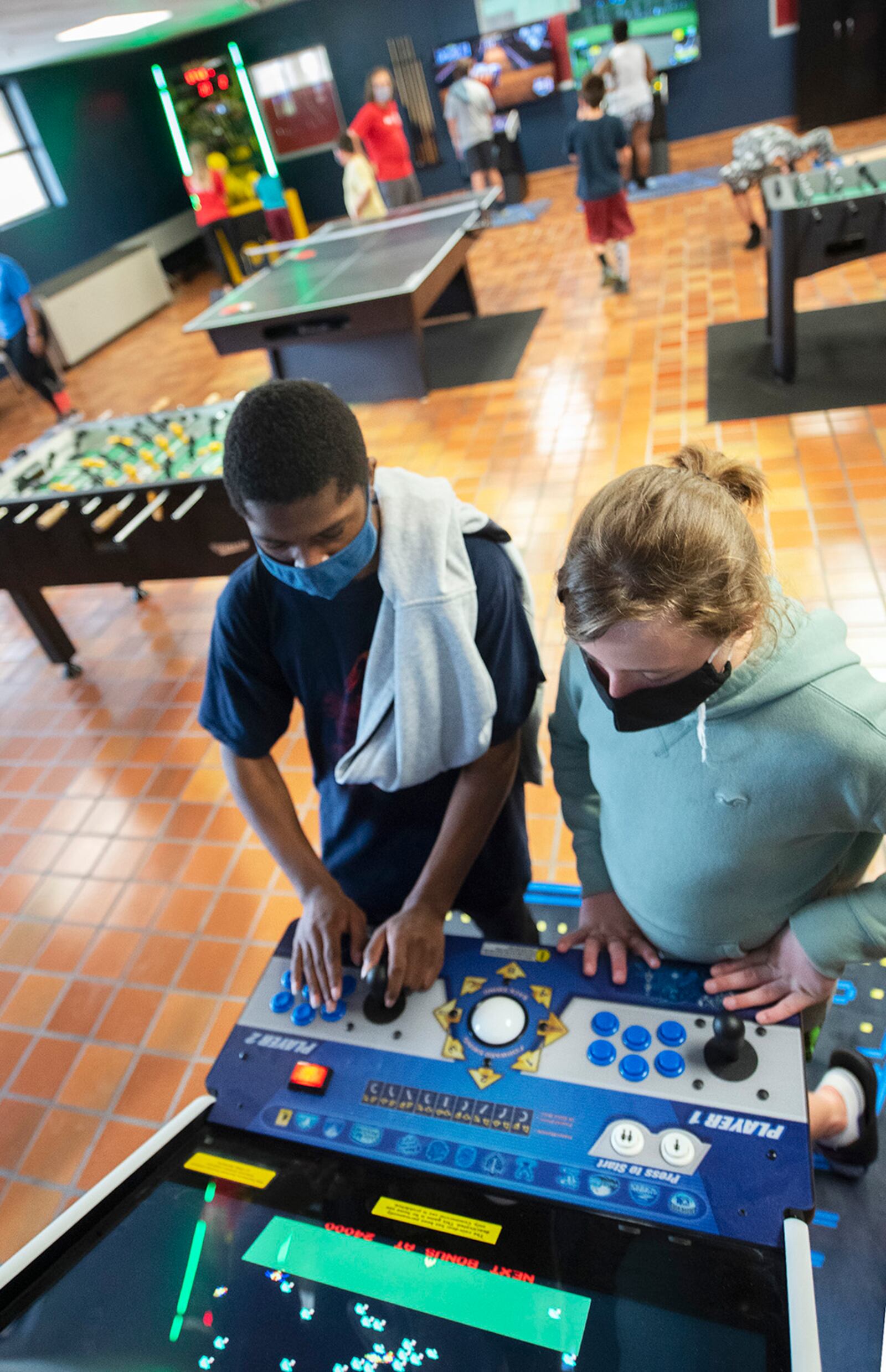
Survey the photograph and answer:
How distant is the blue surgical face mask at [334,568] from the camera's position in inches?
45.8

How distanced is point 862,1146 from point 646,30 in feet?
37.5

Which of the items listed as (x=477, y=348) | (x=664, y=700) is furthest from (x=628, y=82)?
(x=664, y=700)

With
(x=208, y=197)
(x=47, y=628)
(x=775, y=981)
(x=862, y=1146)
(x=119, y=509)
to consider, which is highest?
(x=208, y=197)

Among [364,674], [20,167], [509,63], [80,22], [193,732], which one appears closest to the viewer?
[364,674]

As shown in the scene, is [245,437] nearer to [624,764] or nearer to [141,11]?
[624,764]

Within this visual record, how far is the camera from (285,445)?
3.47 feet

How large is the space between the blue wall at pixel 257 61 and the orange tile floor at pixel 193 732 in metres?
4.96

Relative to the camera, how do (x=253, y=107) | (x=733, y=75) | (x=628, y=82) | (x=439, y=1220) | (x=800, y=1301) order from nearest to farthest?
1. (x=800, y=1301)
2. (x=439, y=1220)
3. (x=628, y=82)
4. (x=733, y=75)
5. (x=253, y=107)

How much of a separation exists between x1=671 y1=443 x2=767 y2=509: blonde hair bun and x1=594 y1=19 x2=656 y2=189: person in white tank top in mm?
8411

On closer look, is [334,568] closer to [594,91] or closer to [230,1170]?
[230,1170]

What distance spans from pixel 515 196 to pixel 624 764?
1054 centimetres

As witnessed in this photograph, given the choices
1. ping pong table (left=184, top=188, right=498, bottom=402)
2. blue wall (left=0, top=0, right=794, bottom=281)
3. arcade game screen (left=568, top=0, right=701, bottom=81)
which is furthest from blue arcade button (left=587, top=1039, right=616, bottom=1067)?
arcade game screen (left=568, top=0, right=701, bottom=81)

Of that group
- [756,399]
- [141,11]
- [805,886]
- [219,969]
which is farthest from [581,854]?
[141,11]

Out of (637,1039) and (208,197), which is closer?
(637,1039)
